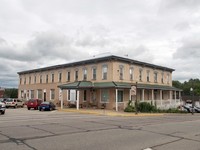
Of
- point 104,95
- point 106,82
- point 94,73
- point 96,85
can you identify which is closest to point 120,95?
point 104,95

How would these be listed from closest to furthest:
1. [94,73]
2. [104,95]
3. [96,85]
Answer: [96,85]
[104,95]
[94,73]

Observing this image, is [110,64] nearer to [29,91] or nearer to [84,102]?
[84,102]

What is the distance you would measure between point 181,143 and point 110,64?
2775cm

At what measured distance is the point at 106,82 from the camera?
3812cm

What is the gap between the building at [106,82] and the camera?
37.8m

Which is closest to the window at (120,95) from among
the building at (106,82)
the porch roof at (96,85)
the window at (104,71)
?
the building at (106,82)

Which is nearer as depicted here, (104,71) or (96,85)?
(96,85)

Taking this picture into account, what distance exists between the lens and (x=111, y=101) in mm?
37500

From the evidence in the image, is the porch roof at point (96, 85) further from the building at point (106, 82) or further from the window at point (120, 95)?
the window at point (120, 95)

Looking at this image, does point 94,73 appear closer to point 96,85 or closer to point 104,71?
point 104,71

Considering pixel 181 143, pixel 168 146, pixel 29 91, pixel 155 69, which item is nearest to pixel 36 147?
pixel 168 146

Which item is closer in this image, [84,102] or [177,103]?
[84,102]

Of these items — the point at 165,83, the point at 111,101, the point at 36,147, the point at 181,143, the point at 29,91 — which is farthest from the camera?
the point at 29,91

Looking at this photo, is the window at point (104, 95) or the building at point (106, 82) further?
the window at point (104, 95)
